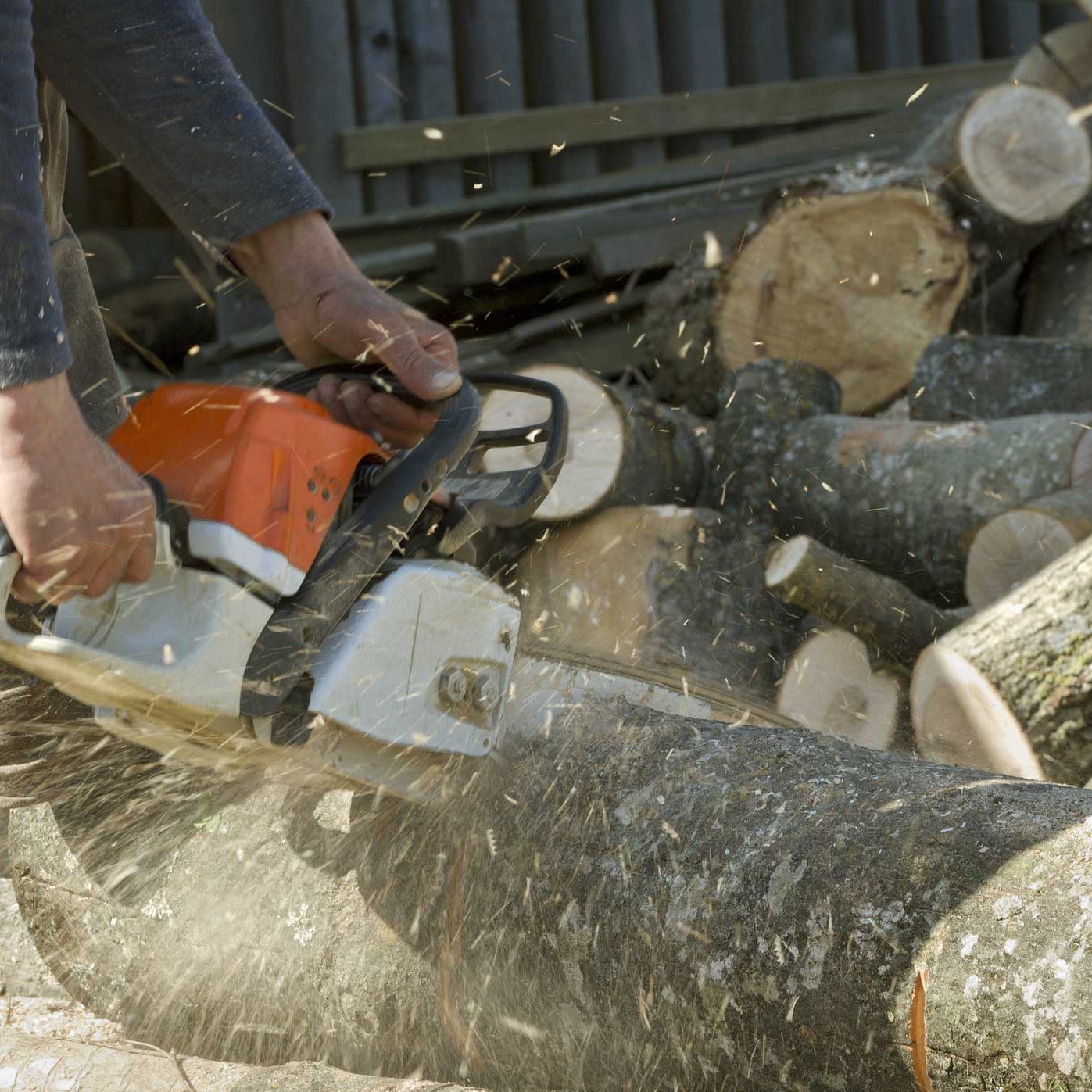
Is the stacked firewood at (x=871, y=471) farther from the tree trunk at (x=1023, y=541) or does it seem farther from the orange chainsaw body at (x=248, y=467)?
the orange chainsaw body at (x=248, y=467)

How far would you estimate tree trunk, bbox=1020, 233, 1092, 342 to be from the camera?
173 inches

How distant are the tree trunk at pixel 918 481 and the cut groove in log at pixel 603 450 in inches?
11.4

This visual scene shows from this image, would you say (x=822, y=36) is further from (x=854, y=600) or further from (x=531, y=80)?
(x=854, y=600)

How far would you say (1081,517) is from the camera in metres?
2.73

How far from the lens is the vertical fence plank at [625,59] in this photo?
5.40 meters

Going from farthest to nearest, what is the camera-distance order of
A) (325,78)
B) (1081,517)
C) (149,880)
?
(325,78) → (1081,517) → (149,880)

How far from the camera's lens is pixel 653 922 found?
1.55 meters

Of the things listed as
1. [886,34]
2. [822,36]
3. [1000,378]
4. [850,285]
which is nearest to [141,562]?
[1000,378]

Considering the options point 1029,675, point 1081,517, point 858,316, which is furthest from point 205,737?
point 858,316

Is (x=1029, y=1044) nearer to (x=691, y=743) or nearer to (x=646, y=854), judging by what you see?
(x=646, y=854)

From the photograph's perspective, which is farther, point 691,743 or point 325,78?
point 325,78

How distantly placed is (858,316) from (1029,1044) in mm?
3156

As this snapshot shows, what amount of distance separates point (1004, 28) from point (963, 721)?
196 inches


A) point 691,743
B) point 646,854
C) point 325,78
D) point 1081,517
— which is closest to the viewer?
point 646,854
